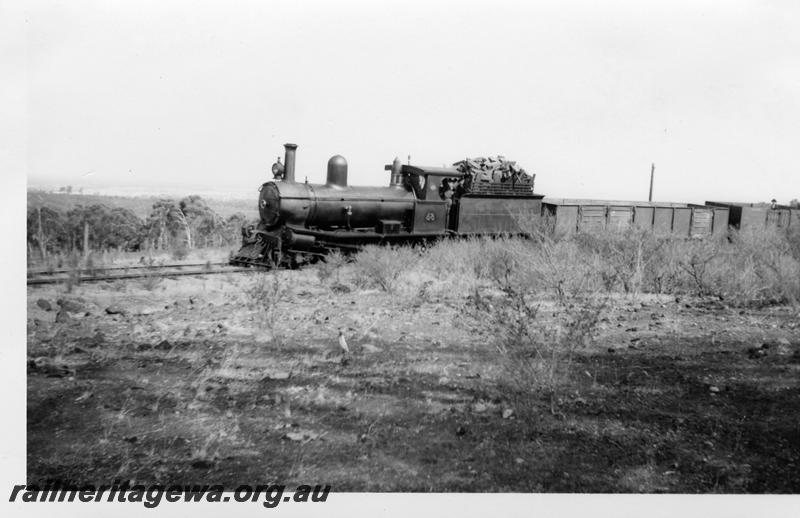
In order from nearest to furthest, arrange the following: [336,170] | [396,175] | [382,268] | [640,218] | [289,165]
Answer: [382,268]
[289,165]
[336,170]
[396,175]
[640,218]

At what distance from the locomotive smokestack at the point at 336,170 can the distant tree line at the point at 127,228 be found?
3771mm

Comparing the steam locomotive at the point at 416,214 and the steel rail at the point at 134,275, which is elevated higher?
the steam locomotive at the point at 416,214

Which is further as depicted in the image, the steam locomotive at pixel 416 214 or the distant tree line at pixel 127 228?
the steam locomotive at pixel 416 214

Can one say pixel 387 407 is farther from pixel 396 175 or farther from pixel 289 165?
pixel 396 175

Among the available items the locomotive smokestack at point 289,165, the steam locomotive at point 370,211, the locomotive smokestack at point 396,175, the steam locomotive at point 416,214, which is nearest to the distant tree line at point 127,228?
the steam locomotive at point 370,211

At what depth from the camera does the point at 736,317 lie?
311 inches

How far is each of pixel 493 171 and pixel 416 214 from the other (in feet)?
8.52

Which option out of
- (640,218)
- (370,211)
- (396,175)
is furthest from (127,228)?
(640,218)

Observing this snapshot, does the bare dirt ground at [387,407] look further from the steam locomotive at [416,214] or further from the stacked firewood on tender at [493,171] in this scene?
the stacked firewood on tender at [493,171]

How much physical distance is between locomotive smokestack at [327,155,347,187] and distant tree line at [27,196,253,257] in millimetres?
3771

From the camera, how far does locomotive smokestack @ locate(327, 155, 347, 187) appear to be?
12.5m

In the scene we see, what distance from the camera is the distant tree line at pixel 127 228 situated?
766 cm

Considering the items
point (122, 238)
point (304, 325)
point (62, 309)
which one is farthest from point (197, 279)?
point (122, 238)

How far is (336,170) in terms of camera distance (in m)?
12.5
